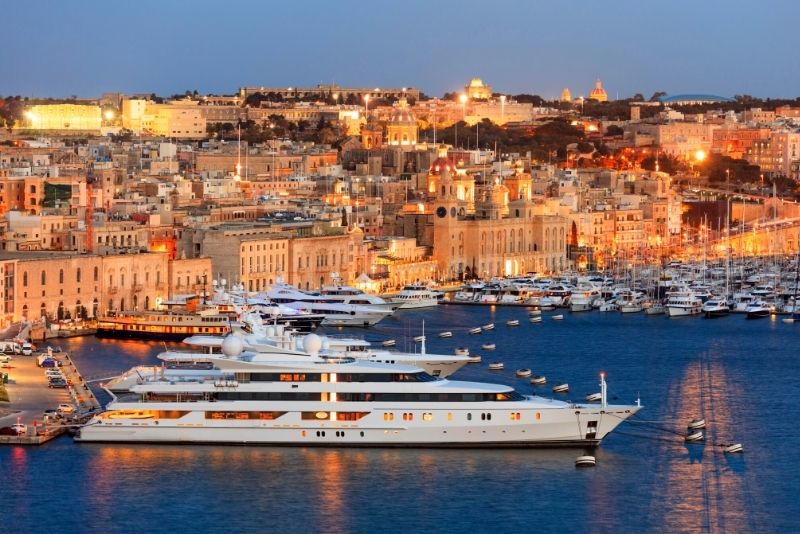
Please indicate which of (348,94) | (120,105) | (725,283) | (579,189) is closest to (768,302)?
(725,283)

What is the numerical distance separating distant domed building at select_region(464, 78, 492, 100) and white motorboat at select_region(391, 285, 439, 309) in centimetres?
5957

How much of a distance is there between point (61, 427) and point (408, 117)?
157 ft

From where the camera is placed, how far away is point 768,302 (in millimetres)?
53062

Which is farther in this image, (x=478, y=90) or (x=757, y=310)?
(x=478, y=90)

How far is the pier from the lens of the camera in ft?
101

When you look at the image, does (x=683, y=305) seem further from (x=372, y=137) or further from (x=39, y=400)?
(x=372, y=137)

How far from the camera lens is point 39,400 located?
109ft

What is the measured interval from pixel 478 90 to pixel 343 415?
8308 cm

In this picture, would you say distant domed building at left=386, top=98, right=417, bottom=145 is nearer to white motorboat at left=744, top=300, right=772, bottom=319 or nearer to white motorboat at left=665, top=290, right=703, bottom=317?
white motorboat at left=665, top=290, right=703, bottom=317

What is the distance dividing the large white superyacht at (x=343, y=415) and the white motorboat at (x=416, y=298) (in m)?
20.0

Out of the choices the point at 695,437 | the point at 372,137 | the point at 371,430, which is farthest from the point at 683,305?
the point at 372,137

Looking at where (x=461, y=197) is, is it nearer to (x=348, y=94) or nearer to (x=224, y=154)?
(x=224, y=154)

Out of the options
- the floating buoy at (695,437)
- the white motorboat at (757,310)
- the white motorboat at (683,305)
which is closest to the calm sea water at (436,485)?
the floating buoy at (695,437)

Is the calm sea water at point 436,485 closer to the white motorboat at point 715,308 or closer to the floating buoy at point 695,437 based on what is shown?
the floating buoy at point 695,437
